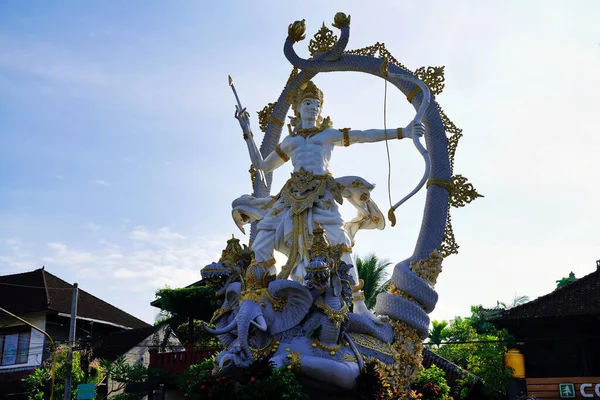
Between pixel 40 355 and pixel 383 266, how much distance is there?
35.2 ft

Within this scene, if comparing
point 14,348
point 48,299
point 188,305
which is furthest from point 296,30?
point 14,348

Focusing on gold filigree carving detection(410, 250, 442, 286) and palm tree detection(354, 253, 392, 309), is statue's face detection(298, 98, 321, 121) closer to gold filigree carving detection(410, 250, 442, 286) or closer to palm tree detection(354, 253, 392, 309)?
gold filigree carving detection(410, 250, 442, 286)

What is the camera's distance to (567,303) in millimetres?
15125

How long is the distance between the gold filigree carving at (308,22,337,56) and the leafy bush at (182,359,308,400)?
19.4 feet

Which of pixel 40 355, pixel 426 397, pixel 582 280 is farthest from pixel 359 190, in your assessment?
pixel 40 355

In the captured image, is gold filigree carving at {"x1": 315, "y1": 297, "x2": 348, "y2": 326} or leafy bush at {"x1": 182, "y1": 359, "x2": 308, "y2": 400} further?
gold filigree carving at {"x1": 315, "y1": 297, "x2": 348, "y2": 326}

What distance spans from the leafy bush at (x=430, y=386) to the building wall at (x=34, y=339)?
46.6 feet

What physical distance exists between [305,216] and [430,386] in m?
2.97

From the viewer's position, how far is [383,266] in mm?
19766

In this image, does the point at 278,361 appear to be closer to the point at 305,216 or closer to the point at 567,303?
the point at 305,216

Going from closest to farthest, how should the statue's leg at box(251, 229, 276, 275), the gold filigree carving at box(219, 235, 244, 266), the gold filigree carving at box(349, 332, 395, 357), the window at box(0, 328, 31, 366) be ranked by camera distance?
the gold filigree carving at box(349, 332, 395, 357) < the gold filigree carving at box(219, 235, 244, 266) < the statue's leg at box(251, 229, 276, 275) < the window at box(0, 328, 31, 366)

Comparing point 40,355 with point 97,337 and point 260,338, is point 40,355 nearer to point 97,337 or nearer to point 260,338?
point 97,337

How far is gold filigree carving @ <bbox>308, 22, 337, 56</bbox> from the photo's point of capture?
11.1 m

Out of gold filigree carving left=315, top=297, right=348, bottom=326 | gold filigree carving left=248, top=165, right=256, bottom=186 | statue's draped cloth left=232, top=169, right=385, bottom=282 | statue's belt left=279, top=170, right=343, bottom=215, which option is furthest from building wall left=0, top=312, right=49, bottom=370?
gold filigree carving left=315, top=297, right=348, bottom=326
